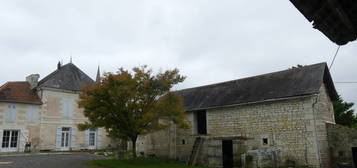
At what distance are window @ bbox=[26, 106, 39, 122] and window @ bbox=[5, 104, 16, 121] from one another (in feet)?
3.08


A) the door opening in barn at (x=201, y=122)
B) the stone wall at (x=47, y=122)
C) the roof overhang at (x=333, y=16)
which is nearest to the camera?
the roof overhang at (x=333, y=16)

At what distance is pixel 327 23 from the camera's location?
10.4 ft

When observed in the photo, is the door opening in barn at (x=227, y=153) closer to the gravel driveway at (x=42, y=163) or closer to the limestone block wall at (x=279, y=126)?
the limestone block wall at (x=279, y=126)

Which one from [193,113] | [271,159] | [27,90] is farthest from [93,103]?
[27,90]

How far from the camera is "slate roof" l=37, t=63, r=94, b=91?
22.1 meters

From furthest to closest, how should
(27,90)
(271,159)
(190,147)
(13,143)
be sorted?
(27,90), (13,143), (190,147), (271,159)

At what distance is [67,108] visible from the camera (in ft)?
74.0

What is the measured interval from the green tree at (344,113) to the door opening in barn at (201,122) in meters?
11.6

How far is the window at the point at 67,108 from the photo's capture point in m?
22.4

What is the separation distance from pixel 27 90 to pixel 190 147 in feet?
47.5

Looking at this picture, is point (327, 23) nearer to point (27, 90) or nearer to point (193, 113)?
point (193, 113)

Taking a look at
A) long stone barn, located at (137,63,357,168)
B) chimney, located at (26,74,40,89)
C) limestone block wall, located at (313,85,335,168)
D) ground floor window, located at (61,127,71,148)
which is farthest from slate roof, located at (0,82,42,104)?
limestone block wall, located at (313,85,335,168)

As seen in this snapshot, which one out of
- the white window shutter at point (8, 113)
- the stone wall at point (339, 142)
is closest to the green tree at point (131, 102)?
the stone wall at point (339, 142)

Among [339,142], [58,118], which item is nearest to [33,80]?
[58,118]
